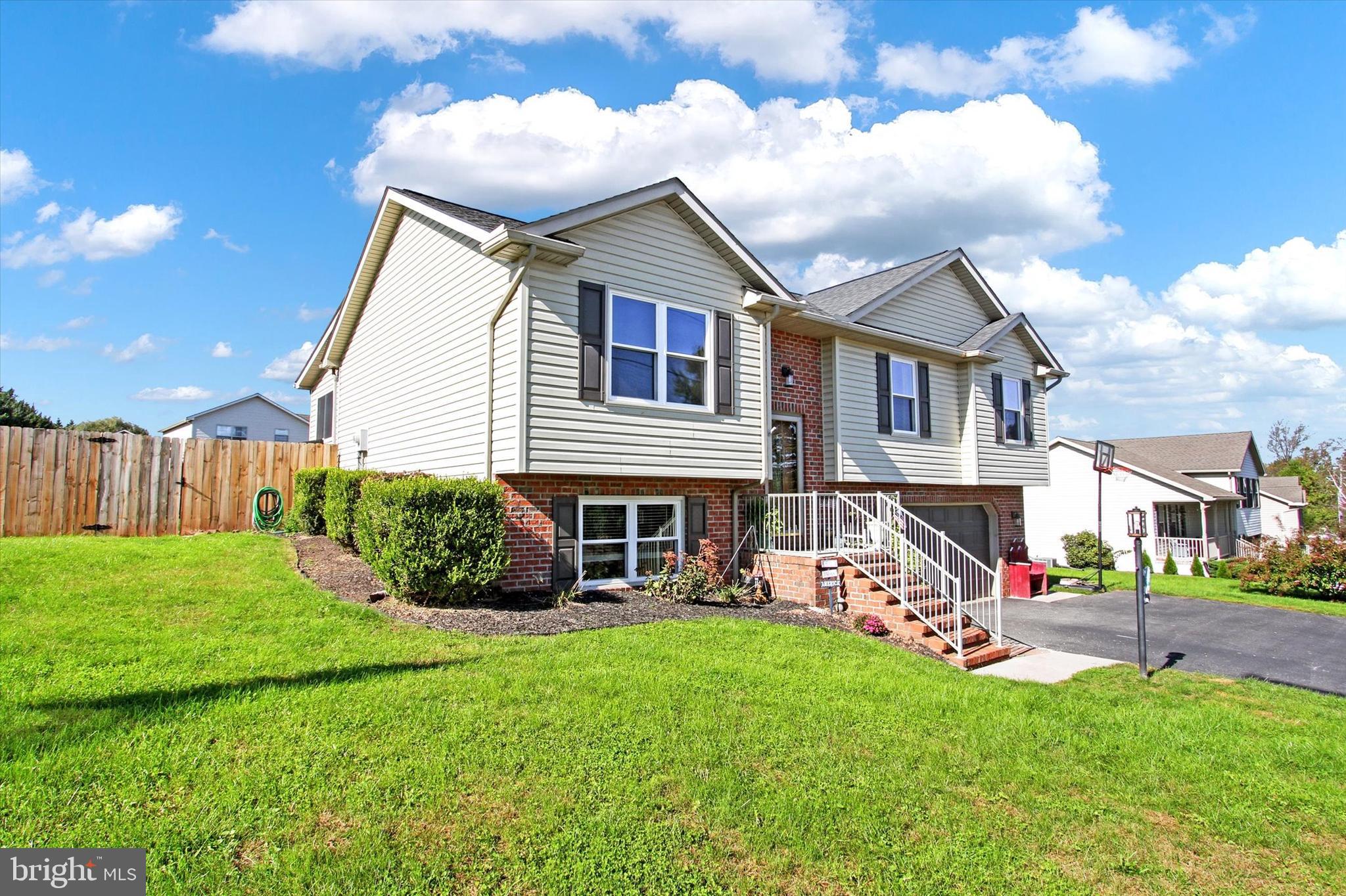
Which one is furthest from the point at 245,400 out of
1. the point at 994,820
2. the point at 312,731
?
the point at 994,820

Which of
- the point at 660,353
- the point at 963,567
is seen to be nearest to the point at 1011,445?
the point at 963,567

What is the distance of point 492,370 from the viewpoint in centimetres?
933

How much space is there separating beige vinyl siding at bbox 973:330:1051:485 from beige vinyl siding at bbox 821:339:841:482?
445 centimetres

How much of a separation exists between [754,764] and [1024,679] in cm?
505

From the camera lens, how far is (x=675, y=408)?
33.7 ft

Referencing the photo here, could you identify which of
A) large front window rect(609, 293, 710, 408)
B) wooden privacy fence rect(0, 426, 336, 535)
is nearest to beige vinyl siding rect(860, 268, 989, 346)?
large front window rect(609, 293, 710, 408)

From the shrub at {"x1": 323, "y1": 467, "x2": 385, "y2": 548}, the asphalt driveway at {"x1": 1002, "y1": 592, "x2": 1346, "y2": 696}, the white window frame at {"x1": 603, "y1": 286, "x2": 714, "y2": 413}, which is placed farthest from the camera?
the shrub at {"x1": 323, "y1": 467, "x2": 385, "y2": 548}

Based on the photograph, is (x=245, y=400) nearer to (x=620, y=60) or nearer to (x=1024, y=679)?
(x=620, y=60)

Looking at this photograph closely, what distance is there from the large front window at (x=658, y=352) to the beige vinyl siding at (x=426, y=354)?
1683mm

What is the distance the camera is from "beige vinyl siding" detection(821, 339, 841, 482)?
43.7 feet

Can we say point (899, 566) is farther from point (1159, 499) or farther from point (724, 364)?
point (1159, 499)

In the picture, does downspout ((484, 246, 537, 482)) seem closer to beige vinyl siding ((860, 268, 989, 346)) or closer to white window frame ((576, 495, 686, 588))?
white window frame ((576, 495, 686, 588))

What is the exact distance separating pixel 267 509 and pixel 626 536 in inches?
334

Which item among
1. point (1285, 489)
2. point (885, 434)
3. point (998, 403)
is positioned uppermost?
point (998, 403)
